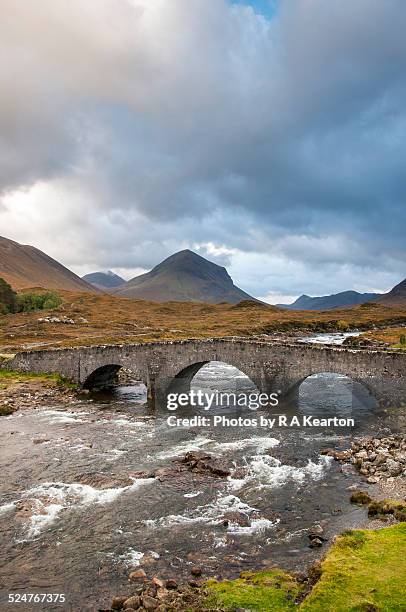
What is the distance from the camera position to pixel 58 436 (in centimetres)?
3316

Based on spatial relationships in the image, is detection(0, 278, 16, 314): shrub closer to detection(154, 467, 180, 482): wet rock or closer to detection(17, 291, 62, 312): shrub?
detection(17, 291, 62, 312): shrub

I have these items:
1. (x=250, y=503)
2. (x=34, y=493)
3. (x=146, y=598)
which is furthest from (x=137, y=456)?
(x=146, y=598)

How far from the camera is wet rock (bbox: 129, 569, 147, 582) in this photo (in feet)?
50.0

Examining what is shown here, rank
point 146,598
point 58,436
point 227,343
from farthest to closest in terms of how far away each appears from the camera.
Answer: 1. point 227,343
2. point 58,436
3. point 146,598

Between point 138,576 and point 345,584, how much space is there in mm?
6896

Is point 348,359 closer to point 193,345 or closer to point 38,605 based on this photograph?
point 193,345

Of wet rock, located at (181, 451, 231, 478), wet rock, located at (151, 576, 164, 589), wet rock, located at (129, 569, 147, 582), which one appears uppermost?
wet rock, located at (181, 451, 231, 478)

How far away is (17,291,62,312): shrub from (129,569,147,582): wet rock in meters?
124

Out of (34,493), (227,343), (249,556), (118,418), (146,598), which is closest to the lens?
(146,598)

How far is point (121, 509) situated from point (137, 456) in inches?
297

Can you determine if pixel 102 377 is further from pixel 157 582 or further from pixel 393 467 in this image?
pixel 157 582

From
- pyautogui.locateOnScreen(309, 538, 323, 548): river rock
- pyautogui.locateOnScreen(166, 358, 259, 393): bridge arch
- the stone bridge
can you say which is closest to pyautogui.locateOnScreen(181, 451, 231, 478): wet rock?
pyautogui.locateOnScreen(309, 538, 323, 548): river rock

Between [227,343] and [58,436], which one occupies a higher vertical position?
[227,343]

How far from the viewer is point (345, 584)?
40.5 feet
